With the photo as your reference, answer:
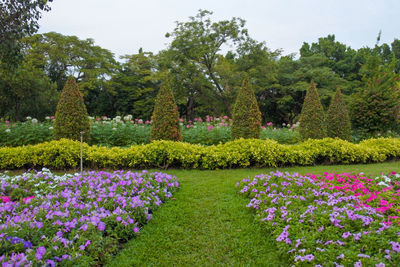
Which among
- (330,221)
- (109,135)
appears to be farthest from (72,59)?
(330,221)

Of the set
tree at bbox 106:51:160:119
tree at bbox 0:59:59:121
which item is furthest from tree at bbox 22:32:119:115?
tree at bbox 0:59:59:121

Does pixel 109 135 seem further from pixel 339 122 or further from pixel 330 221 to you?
pixel 339 122

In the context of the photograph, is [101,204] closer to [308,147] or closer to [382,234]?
[382,234]

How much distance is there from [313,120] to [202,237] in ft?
23.3

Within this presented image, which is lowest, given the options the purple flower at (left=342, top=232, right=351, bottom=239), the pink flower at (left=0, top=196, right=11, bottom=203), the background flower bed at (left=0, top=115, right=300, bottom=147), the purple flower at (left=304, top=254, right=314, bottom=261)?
the pink flower at (left=0, top=196, right=11, bottom=203)

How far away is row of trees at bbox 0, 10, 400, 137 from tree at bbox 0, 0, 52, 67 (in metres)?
3.92

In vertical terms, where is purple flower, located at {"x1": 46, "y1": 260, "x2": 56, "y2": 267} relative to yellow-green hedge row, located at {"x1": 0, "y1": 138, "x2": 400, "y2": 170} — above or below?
below

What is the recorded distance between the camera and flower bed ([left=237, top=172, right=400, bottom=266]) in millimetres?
2277

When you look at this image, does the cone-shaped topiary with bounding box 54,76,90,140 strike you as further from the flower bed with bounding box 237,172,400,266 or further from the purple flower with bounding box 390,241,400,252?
the purple flower with bounding box 390,241,400,252

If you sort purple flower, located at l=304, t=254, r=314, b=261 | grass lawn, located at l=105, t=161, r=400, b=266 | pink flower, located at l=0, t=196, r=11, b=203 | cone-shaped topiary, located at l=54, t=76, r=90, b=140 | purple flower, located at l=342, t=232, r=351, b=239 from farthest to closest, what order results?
cone-shaped topiary, located at l=54, t=76, r=90, b=140 < pink flower, located at l=0, t=196, r=11, b=203 < grass lawn, located at l=105, t=161, r=400, b=266 < purple flower, located at l=342, t=232, r=351, b=239 < purple flower, located at l=304, t=254, r=314, b=261

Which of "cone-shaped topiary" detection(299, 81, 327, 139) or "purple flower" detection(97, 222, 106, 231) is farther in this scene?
"cone-shaped topiary" detection(299, 81, 327, 139)

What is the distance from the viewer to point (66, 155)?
21.5 ft

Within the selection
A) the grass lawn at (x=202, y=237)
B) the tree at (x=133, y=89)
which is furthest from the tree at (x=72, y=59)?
the grass lawn at (x=202, y=237)

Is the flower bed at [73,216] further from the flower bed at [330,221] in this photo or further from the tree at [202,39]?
the tree at [202,39]
